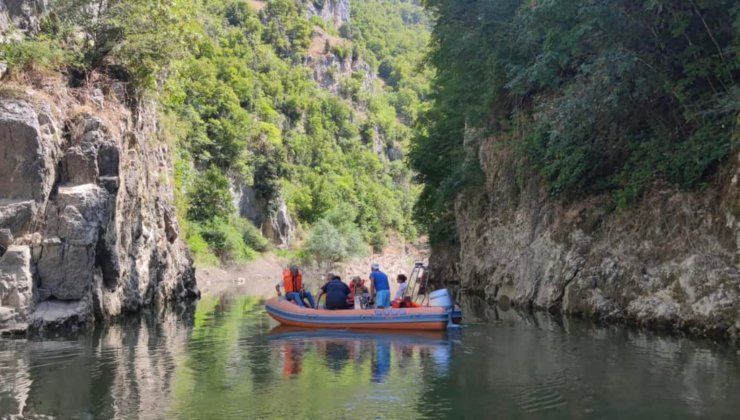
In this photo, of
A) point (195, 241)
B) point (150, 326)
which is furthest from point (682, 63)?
point (195, 241)

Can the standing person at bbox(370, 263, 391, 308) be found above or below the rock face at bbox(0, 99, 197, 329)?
below

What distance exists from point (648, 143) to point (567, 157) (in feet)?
9.09

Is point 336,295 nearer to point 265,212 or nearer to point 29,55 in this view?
point 29,55

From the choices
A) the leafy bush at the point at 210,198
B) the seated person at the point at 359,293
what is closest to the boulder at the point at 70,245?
the seated person at the point at 359,293

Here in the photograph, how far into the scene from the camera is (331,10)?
451ft

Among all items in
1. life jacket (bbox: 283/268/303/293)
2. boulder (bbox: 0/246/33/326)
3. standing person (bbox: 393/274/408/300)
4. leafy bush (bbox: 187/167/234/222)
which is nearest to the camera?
boulder (bbox: 0/246/33/326)

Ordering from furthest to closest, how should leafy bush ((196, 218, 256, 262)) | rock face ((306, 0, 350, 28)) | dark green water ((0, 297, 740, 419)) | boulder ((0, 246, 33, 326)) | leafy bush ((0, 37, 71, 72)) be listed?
rock face ((306, 0, 350, 28)) → leafy bush ((196, 218, 256, 262)) → leafy bush ((0, 37, 71, 72)) → boulder ((0, 246, 33, 326)) → dark green water ((0, 297, 740, 419))

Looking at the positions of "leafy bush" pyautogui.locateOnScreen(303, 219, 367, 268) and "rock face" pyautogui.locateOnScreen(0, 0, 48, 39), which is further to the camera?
"leafy bush" pyautogui.locateOnScreen(303, 219, 367, 268)

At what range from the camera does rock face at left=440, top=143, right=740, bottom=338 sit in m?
13.7

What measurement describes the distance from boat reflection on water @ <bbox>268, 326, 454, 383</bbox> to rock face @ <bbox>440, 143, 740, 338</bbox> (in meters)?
4.67

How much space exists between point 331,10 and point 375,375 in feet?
439

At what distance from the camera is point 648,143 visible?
16.8 meters

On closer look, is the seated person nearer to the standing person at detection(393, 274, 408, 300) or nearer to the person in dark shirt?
the person in dark shirt

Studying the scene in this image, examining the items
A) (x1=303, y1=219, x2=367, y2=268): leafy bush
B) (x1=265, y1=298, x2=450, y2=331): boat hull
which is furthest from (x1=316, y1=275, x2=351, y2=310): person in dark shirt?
(x1=303, y1=219, x2=367, y2=268): leafy bush
